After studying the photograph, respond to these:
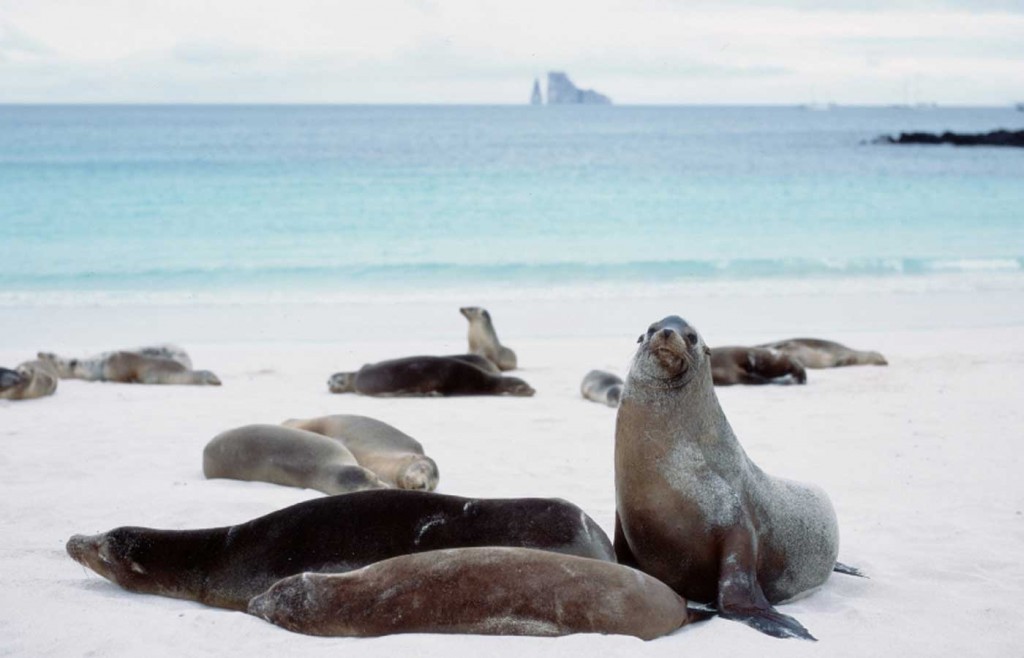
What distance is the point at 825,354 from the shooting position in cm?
1261

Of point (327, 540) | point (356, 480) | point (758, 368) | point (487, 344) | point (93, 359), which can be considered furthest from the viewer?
point (487, 344)

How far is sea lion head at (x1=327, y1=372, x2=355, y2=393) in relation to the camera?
35.1 ft

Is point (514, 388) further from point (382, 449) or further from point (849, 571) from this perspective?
point (849, 571)

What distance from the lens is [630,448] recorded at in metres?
4.95

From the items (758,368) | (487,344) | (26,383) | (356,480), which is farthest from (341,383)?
(356,480)

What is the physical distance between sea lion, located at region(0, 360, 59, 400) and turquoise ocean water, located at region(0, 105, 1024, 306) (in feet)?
28.7

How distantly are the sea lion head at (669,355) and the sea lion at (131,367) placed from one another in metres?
6.87

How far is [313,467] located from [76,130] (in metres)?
79.0

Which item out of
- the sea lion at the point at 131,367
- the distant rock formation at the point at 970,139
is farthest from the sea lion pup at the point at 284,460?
the distant rock formation at the point at 970,139

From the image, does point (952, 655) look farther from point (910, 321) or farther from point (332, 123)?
point (332, 123)

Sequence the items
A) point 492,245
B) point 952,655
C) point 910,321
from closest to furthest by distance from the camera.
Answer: point 952,655 < point 910,321 < point 492,245

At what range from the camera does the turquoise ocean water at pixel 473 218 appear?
22.5 meters

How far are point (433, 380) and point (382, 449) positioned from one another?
3.16 meters

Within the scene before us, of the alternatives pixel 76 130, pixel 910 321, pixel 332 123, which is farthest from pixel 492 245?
pixel 332 123
